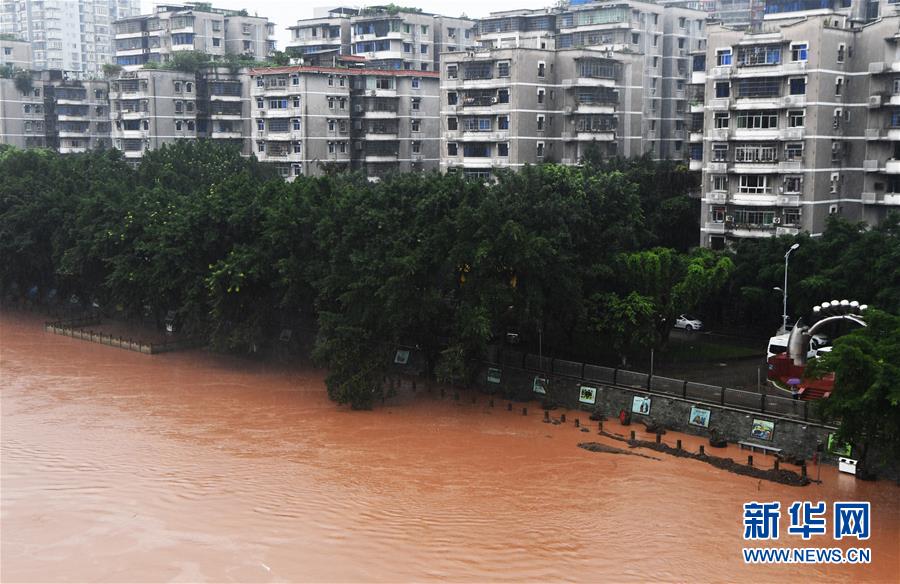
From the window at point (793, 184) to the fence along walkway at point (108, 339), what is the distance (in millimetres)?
23259

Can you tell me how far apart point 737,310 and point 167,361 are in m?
21.4

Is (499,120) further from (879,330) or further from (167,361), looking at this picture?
(879,330)

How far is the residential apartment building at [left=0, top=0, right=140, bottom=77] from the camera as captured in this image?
378ft

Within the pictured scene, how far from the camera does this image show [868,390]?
68.5 feet

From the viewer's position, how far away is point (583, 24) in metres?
59.5

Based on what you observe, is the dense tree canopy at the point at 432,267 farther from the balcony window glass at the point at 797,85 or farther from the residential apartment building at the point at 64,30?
the residential apartment building at the point at 64,30

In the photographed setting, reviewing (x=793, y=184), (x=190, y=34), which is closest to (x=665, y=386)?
(x=793, y=184)

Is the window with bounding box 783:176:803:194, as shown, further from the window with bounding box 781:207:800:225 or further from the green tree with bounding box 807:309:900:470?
the green tree with bounding box 807:309:900:470

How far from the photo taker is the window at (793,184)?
37.4 meters

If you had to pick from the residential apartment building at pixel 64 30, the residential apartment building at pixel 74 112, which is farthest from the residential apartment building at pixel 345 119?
the residential apartment building at pixel 64 30

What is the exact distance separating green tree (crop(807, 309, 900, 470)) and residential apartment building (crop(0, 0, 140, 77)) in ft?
349

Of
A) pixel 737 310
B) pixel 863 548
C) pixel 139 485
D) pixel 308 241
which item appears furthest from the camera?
pixel 737 310

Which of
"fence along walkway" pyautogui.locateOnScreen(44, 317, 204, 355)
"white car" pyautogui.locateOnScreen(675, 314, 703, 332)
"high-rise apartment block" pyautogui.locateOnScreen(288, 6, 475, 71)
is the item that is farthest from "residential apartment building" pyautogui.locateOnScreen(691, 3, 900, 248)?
"high-rise apartment block" pyautogui.locateOnScreen(288, 6, 475, 71)

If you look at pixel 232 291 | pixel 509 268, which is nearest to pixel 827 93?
pixel 509 268
